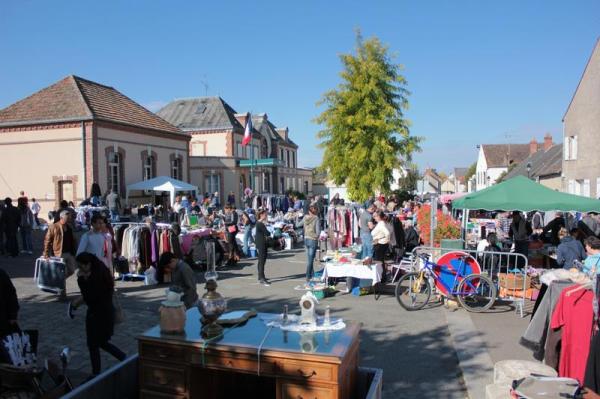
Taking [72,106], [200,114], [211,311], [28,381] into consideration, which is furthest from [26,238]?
[200,114]

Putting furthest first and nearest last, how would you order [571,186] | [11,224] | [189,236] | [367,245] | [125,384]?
[571,186] < [11,224] < [189,236] < [367,245] < [125,384]

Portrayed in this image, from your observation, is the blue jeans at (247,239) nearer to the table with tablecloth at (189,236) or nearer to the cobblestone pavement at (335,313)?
the table with tablecloth at (189,236)

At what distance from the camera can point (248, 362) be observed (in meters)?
3.52

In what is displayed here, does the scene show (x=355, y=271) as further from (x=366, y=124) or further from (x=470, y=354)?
(x=366, y=124)

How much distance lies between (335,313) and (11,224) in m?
10.6

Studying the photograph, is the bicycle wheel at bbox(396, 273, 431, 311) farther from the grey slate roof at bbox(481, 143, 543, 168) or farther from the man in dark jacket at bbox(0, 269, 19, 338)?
the grey slate roof at bbox(481, 143, 543, 168)

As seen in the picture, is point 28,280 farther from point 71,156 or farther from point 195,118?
point 195,118

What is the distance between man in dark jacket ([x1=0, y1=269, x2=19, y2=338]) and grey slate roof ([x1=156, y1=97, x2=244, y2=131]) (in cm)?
3437

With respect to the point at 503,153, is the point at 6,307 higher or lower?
lower

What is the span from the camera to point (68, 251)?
9.30 metres

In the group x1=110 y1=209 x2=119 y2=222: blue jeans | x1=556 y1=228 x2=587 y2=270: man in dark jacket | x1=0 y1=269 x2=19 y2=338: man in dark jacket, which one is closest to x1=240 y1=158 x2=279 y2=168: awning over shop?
x1=110 y1=209 x2=119 y2=222: blue jeans

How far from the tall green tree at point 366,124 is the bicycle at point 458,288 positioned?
12.9 meters

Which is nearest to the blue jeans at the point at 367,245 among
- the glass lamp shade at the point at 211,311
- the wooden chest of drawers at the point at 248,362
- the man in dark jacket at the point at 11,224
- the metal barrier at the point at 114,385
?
the wooden chest of drawers at the point at 248,362

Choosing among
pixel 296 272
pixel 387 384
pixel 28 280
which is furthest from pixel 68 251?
pixel 387 384
